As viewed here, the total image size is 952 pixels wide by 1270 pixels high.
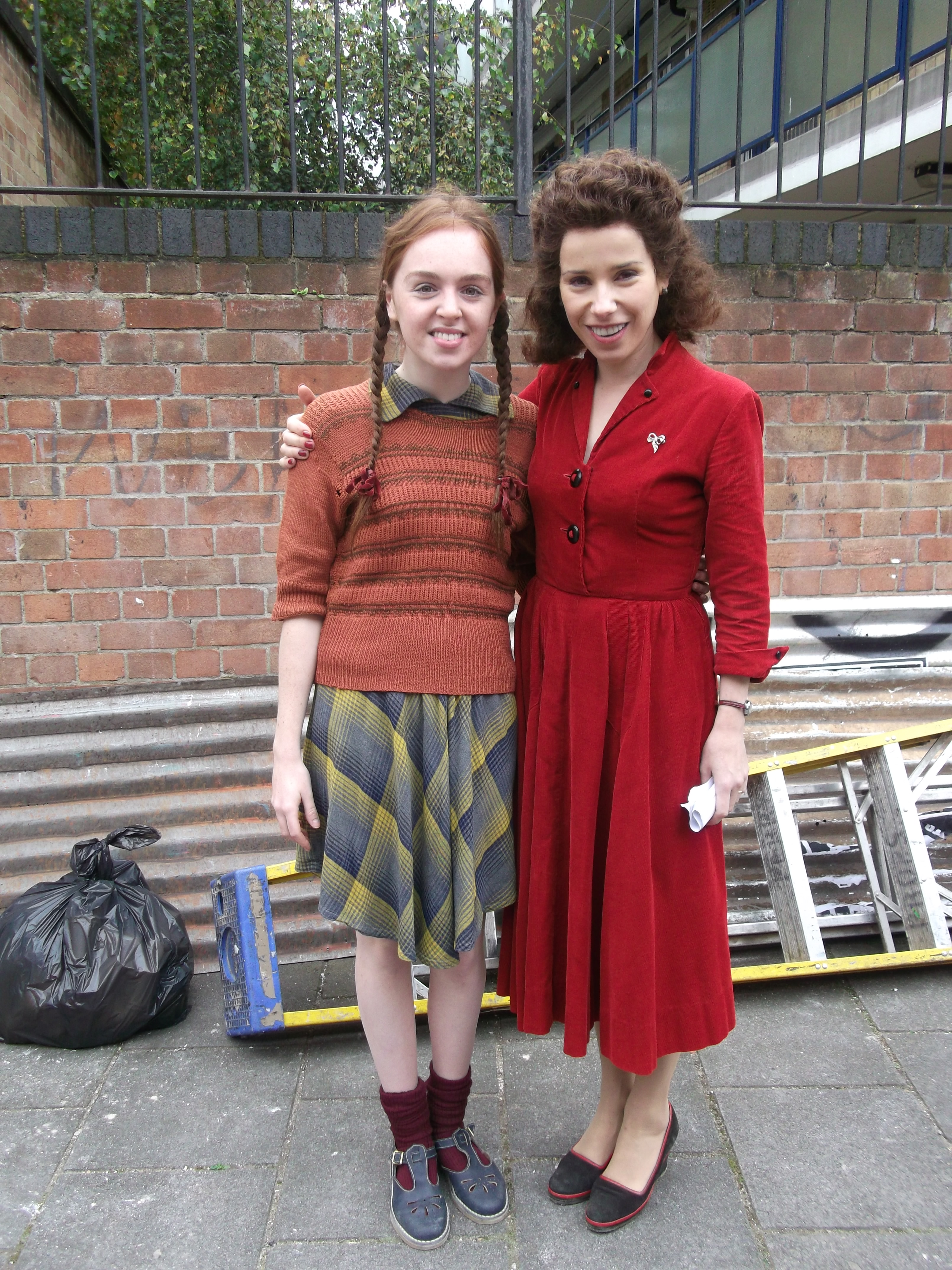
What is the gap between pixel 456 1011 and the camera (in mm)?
1977

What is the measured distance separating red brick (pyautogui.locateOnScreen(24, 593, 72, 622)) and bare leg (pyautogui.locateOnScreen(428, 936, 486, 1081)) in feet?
7.14

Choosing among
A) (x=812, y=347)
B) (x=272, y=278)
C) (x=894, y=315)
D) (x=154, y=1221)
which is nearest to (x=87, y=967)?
(x=154, y=1221)

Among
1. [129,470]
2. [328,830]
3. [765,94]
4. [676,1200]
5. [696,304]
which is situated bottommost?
[676,1200]

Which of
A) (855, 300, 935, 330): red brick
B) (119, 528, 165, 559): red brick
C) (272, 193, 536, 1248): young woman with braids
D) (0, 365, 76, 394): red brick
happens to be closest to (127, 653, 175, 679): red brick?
(119, 528, 165, 559): red brick

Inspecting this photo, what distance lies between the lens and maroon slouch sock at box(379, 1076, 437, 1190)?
1962 millimetres

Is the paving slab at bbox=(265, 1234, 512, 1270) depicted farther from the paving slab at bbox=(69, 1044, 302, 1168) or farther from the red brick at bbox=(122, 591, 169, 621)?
the red brick at bbox=(122, 591, 169, 621)

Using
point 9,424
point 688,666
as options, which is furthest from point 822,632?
point 9,424

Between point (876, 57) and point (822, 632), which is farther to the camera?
point (876, 57)

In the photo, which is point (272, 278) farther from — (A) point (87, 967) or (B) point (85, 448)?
(A) point (87, 967)

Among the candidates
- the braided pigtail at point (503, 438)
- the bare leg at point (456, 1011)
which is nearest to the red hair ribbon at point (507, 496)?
the braided pigtail at point (503, 438)

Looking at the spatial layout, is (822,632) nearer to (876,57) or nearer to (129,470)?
(129,470)

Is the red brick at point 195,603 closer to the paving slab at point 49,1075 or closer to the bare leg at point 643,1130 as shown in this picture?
the paving slab at point 49,1075

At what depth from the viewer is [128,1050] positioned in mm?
2566

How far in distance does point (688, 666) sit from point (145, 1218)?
1604 mm
